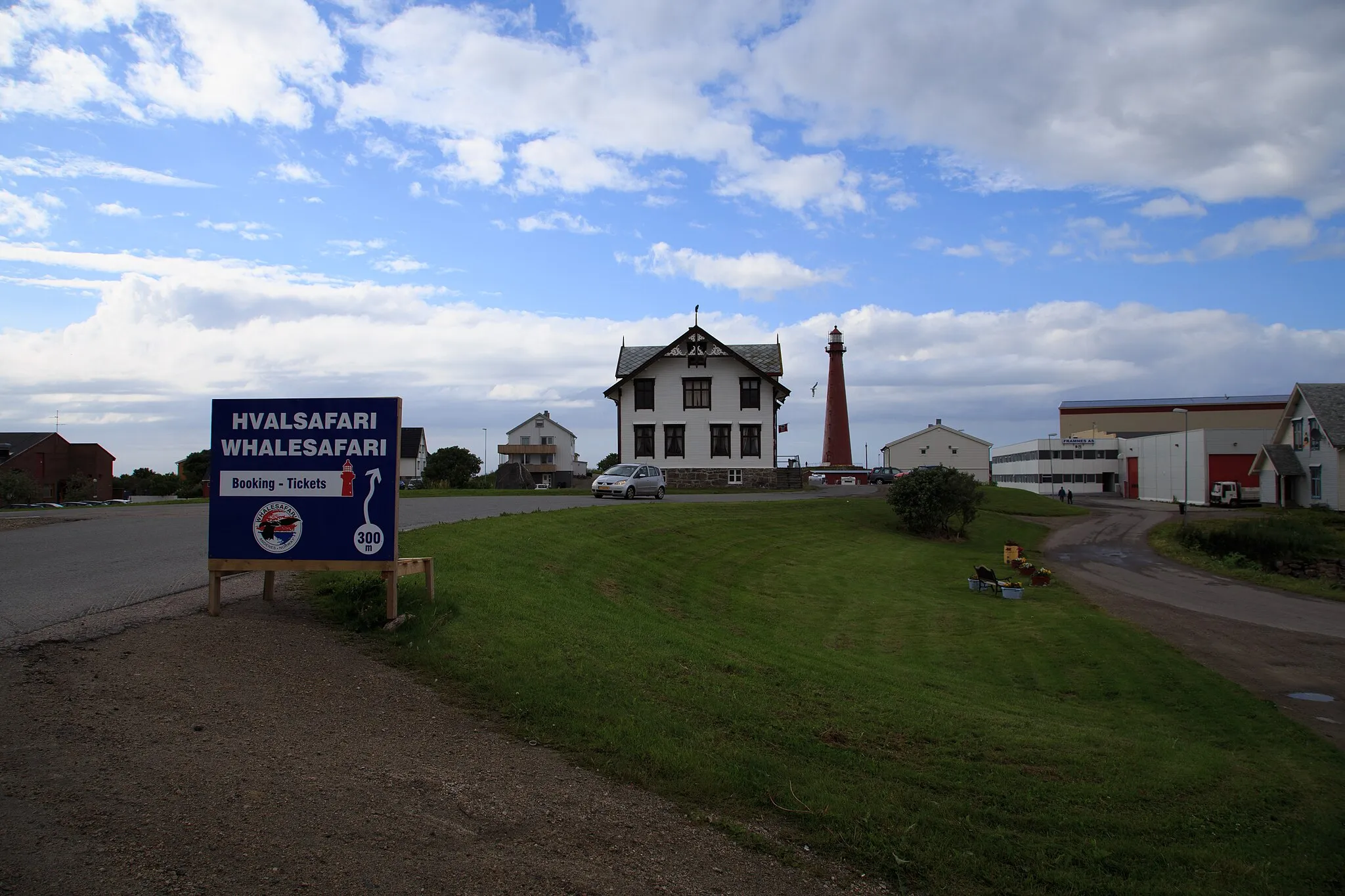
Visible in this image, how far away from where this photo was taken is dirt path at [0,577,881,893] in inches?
162

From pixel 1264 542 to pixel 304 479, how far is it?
1807 inches

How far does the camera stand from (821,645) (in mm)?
15273

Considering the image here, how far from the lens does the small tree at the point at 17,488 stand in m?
49.4

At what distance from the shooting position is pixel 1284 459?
60000 millimetres

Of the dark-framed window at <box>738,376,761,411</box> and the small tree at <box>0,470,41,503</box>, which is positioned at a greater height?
the dark-framed window at <box>738,376,761,411</box>

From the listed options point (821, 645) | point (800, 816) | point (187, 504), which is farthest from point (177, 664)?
point (187, 504)

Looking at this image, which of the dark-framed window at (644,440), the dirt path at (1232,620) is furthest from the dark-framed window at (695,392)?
the dirt path at (1232,620)

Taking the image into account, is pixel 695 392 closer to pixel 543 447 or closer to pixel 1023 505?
pixel 1023 505

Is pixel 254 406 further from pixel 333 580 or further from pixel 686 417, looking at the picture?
pixel 686 417

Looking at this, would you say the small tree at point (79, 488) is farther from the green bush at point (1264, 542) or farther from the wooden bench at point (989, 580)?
the green bush at point (1264, 542)

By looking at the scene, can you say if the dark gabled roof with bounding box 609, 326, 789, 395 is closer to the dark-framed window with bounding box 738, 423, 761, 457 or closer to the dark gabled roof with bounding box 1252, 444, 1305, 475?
the dark-framed window with bounding box 738, 423, 761, 457

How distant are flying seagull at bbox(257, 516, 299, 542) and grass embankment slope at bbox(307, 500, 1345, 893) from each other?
3.75 feet

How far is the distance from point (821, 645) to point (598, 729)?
370 inches

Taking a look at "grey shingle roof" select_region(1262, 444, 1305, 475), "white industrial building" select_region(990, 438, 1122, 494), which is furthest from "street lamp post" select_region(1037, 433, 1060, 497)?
"grey shingle roof" select_region(1262, 444, 1305, 475)
